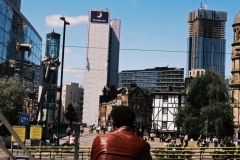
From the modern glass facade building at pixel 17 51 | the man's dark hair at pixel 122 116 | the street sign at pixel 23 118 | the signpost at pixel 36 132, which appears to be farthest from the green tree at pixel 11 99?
the man's dark hair at pixel 122 116

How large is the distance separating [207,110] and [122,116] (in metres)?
59.1

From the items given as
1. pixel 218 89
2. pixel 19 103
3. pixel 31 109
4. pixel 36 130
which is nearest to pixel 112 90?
pixel 31 109

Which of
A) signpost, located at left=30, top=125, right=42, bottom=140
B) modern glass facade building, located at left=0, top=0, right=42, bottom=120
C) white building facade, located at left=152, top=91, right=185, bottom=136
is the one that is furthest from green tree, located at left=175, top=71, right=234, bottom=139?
signpost, located at left=30, top=125, right=42, bottom=140

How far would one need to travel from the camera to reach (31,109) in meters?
73.1

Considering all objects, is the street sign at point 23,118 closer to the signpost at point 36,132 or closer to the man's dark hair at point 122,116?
the signpost at point 36,132

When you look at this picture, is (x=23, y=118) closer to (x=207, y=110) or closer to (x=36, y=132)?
(x=36, y=132)

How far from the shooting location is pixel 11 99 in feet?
153

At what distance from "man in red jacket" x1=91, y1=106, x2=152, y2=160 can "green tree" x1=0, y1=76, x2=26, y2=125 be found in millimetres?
42041

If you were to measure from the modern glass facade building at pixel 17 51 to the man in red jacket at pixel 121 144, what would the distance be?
5139cm

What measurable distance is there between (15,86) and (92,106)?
5781 inches

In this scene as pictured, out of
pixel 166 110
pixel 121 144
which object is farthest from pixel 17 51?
pixel 121 144

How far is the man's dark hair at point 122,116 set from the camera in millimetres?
4551

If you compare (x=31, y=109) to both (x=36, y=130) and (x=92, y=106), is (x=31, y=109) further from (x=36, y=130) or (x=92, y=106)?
(x=92, y=106)

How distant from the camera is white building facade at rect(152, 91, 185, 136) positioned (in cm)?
9544
